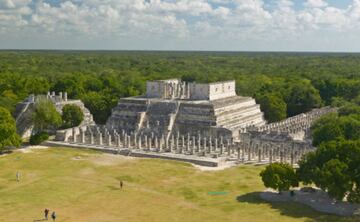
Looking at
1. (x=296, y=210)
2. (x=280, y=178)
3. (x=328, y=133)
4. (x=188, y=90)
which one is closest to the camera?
(x=296, y=210)

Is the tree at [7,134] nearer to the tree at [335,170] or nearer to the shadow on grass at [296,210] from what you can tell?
the shadow on grass at [296,210]

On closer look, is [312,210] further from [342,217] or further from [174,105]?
[174,105]

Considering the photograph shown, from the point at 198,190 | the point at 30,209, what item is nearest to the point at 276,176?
the point at 198,190

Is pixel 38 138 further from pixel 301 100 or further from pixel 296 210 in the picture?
pixel 301 100

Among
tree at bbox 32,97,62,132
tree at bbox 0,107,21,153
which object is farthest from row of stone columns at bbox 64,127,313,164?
tree at bbox 0,107,21,153

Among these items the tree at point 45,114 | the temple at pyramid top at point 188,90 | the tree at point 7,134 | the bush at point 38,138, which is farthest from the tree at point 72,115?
the tree at point 7,134

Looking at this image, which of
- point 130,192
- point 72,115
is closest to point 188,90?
point 72,115
